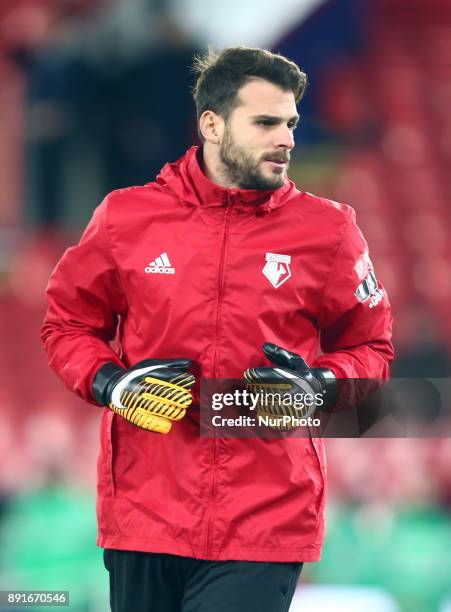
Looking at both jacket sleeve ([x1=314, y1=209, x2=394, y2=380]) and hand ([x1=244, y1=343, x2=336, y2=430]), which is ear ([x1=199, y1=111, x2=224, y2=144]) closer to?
jacket sleeve ([x1=314, y1=209, x2=394, y2=380])

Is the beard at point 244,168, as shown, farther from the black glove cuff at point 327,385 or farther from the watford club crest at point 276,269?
the black glove cuff at point 327,385

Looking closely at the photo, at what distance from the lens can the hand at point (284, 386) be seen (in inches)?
79.0

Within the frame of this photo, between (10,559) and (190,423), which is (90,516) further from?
(190,423)

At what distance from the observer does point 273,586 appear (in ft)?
6.70

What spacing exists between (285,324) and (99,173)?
6144mm

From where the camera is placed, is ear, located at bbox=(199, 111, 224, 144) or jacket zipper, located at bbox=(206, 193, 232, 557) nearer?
jacket zipper, located at bbox=(206, 193, 232, 557)

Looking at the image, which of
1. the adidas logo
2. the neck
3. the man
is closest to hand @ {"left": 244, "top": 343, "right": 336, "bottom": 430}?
the man

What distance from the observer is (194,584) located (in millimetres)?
2068

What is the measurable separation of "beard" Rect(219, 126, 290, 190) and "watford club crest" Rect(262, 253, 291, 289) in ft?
0.42

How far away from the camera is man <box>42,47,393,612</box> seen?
204 centimetres

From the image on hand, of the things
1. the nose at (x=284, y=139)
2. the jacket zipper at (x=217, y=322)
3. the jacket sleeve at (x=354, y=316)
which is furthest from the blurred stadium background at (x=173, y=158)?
the nose at (x=284, y=139)

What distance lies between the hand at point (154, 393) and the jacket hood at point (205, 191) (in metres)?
0.31

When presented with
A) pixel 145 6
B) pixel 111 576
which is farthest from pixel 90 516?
pixel 145 6

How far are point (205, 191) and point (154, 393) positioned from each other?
0.40 meters
